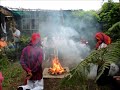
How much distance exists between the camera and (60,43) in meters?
15.5

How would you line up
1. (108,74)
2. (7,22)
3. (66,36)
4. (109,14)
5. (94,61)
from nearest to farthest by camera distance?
(94,61)
(108,74)
(109,14)
(66,36)
(7,22)

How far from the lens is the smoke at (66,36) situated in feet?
47.5

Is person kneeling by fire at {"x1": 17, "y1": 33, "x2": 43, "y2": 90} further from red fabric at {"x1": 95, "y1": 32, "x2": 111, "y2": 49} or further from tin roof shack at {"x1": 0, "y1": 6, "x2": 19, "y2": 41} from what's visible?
tin roof shack at {"x1": 0, "y1": 6, "x2": 19, "y2": 41}

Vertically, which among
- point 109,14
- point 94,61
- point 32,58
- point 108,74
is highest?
point 109,14

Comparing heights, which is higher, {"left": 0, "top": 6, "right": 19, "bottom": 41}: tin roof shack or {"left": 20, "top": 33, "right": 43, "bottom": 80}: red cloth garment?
{"left": 0, "top": 6, "right": 19, "bottom": 41}: tin roof shack

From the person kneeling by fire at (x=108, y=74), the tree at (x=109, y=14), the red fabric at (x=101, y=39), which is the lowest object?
the person kneeling by fire at (x=108, y=74)

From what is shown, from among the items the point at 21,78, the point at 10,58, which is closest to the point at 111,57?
the point at 21,78

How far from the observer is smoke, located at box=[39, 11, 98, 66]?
14.5 meters

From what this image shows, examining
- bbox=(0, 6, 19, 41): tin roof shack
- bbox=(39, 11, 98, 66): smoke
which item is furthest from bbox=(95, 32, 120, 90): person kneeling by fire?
bbox=(0, 6, 19, 41): tin roof shack

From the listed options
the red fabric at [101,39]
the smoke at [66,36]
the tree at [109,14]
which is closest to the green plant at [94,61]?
the red fabric at [101,39]

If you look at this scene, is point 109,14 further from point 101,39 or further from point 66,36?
point 101,39

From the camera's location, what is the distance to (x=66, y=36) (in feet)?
53.2

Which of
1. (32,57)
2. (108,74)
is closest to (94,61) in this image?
(32,57)

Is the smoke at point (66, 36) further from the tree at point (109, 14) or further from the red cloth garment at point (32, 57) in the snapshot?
the red cloth garment at point (32, 57)
